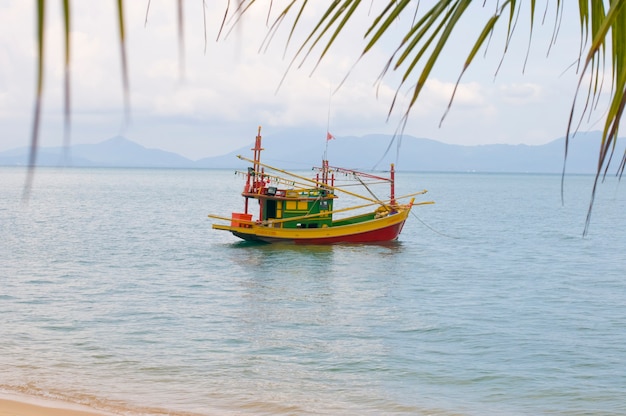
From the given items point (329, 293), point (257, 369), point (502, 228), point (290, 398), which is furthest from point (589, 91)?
point (502, 228)

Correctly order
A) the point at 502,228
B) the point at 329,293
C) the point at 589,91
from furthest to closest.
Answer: the point at 502,228 < the point at 329,293 < the point at 589,91

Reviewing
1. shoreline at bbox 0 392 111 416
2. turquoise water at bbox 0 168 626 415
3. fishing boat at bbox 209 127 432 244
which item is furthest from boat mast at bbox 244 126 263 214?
shoreline at bbox 0 392 111 416

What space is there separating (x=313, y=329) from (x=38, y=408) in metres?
7.56

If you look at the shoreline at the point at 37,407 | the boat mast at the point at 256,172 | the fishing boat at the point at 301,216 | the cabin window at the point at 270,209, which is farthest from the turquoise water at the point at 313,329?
the boat mast at the point at 256,172

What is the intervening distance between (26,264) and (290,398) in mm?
18138

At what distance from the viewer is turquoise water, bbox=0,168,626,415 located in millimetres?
12109

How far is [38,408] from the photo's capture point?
994 centimetres

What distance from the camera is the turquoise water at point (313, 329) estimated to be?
1211cm

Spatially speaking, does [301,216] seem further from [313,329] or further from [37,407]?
[37,407]

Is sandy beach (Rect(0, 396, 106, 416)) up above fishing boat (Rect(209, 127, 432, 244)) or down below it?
below

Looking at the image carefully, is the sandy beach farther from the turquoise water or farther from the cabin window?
the cabin window

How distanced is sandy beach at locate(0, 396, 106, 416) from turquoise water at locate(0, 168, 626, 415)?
46 cm

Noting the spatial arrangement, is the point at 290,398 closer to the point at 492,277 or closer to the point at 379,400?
the point at 379,400

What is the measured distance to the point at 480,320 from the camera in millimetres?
18547
